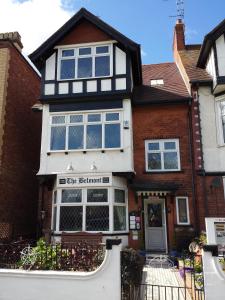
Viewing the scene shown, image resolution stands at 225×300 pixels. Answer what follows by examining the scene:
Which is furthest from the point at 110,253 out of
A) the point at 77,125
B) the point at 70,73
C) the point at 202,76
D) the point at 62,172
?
the point at 202,76

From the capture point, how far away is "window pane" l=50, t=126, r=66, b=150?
1390 centimetres

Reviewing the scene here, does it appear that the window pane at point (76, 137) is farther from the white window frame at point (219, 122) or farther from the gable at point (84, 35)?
the white window frame at point (219, 122)

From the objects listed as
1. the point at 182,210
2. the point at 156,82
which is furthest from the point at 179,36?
the point at 182,210

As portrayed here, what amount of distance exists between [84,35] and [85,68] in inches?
73.5

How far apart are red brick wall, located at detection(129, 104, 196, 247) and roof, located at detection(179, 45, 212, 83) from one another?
A: 154 centimetres

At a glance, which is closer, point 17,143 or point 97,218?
point 97,218

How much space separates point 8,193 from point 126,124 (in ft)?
21.0

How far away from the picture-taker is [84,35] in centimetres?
1509

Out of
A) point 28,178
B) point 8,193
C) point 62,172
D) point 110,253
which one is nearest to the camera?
point 110,253

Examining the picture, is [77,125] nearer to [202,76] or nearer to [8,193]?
[8,193]

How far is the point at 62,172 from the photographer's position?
1344 cm

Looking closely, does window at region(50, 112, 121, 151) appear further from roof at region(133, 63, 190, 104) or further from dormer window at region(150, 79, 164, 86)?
dormer window at region(150, 79, 164, 86)

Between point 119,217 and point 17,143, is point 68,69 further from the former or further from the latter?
point 119,217

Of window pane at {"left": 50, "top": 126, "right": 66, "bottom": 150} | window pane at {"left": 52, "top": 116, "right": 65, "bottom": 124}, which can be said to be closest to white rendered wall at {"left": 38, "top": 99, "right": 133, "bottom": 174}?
window pane at {"left": 50, "top": 126, "right": 66, "bottom": 150}
